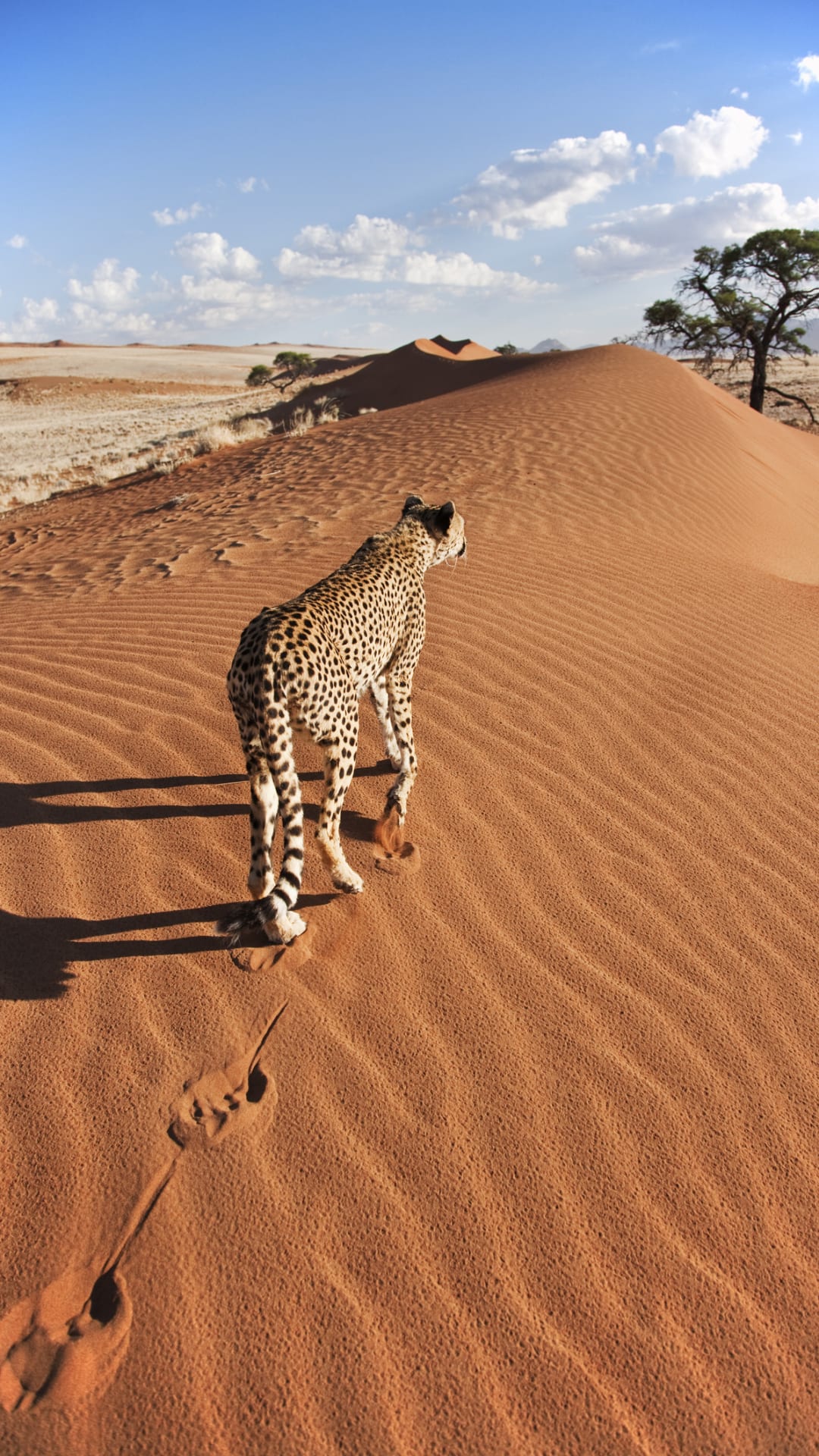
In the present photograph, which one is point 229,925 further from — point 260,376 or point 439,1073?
point 260,376

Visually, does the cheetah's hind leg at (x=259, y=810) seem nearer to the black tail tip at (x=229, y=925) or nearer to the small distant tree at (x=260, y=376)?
the black tail tip at (x=229, y=925)

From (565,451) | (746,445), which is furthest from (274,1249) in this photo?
(746,445)

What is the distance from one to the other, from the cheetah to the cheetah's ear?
596 millimetres

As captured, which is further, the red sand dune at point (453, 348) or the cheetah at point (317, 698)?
the red sand dune at point (453, 348)

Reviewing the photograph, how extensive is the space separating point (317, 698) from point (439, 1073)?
1.47 m

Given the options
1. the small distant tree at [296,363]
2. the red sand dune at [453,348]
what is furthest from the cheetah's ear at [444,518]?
the small distant tree at [296,363]

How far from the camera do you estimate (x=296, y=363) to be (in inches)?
1720

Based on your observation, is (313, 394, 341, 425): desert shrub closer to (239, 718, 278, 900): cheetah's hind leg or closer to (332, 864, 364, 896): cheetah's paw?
(332, 864, 364, 896): cheetah's paw

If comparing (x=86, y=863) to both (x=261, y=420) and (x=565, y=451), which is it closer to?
(x=565, y=451)

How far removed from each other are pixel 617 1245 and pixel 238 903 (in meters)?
1.94

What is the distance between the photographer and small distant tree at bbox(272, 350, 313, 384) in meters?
43.5

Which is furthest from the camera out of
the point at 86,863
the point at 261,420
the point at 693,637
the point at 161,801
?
the point at 261,420

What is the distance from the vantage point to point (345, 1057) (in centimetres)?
285

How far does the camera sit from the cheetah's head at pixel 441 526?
4914 millimetres
